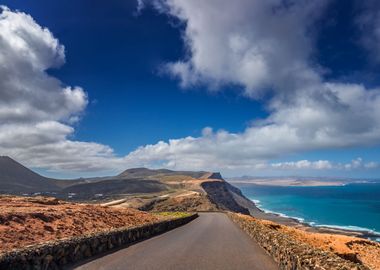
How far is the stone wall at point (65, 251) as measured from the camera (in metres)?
12.2

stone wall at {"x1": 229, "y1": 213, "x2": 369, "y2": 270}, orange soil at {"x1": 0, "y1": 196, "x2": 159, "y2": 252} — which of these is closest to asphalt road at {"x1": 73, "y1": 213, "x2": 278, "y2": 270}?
stone wall at {"x1": 229, "y1": 213, "x2": 369, "y2": 270}

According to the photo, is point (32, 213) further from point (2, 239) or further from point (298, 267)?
point (298, 267)

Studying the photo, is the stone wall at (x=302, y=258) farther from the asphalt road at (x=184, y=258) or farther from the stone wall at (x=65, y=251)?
the stone wall at (x=65, y=251)

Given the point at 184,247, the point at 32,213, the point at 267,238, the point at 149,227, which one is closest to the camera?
the point at 267,238

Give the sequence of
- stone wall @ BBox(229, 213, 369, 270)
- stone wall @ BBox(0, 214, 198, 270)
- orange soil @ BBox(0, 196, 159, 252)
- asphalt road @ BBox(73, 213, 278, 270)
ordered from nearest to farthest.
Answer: stone wall @ BBox(229, 213, 369, 270) < stone wall @ BBox(0, 214, 198, 270) < asphalt road @ BBox(73, 213, 278, 270) < orange soil @ BBox(0, 196, 159, 252)

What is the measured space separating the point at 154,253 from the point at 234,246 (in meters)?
5.59

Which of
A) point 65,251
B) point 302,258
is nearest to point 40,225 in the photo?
point 65,251

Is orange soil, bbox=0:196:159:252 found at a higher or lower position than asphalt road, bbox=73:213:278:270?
higher

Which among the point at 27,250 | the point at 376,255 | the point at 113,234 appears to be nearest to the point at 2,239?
the point at 113,234

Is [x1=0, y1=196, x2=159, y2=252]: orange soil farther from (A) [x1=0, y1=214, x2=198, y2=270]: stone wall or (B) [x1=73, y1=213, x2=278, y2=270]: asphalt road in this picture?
(B) [x1=73, y1=213, x2=278, y2=270]: asphalt road

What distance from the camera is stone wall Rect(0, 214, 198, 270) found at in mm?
12195

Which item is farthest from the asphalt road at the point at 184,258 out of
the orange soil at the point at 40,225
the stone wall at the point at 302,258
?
the orange soil at the point at 40,225

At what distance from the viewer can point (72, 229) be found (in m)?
24.9

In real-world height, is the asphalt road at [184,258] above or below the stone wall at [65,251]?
below
